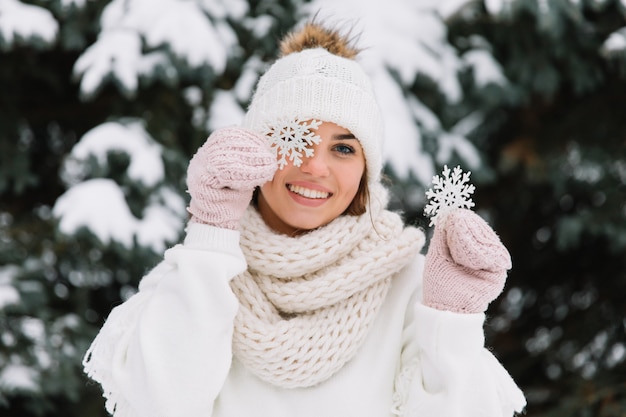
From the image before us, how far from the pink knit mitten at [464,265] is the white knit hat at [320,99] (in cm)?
31

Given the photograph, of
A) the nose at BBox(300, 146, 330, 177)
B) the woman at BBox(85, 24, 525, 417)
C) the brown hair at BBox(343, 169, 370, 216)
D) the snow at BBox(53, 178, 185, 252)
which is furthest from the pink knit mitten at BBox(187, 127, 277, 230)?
the snow at BBox(53, 178, 185, 252)

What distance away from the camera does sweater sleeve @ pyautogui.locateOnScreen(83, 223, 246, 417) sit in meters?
1.52

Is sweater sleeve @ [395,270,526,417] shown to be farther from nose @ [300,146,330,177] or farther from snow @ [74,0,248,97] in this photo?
snow @ [74,0,248,97]

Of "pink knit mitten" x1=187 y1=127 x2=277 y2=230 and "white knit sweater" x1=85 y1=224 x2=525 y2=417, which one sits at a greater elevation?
"pink knit mitten" x1=187 y1=127 x2=277 y2=230

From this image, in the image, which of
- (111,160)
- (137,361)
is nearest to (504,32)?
(111,160)

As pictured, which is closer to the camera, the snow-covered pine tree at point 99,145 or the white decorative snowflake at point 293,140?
the white decorative snowflake at point 293,140

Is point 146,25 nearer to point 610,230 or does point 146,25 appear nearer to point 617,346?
point 610,230

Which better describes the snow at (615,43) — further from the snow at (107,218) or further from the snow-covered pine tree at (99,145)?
the snow at (107,218)

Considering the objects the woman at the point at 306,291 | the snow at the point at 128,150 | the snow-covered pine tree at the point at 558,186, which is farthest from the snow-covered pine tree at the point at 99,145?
the woman at the point at 306,291

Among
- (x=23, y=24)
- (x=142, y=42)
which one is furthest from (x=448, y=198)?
(x=23, y=24)

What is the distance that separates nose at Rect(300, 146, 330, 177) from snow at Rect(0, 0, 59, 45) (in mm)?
1633

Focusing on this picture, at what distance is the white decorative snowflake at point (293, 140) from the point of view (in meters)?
1.62

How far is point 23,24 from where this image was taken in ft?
9.36

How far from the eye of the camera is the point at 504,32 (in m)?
3.24
